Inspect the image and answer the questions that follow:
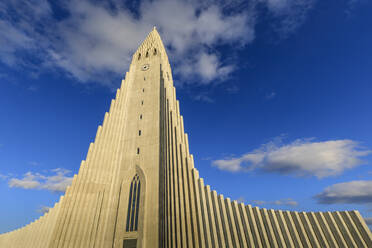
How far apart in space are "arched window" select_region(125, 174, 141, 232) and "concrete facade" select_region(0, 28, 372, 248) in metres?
0.09

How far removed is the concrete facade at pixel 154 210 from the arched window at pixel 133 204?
9cm

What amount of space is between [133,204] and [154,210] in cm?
266

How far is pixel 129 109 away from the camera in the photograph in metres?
28.0

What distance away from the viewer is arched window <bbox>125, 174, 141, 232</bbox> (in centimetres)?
1858

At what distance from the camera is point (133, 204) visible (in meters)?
19.7

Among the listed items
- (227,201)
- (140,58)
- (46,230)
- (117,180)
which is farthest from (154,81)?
(46,230)

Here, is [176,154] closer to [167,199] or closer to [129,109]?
[167,199]

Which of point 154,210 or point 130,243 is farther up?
point 154,210

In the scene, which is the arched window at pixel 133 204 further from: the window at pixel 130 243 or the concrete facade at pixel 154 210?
the window at pixel 130 243

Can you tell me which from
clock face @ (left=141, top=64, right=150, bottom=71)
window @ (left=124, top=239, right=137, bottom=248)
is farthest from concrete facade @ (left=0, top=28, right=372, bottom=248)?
clock face @ (left=141, top=64, right=150, bottom=71)

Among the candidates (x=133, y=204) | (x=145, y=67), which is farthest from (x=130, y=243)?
(x=145, y=67)

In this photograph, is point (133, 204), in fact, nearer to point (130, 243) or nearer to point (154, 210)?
point (154, 210)

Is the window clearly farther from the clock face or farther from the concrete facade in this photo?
the clock face

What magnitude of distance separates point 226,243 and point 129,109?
67.6 feet
